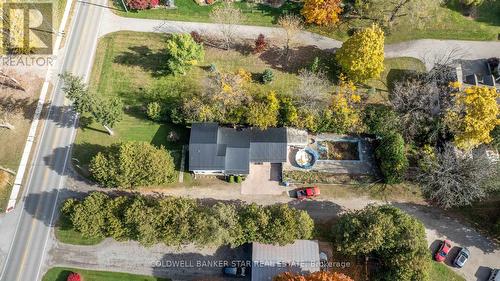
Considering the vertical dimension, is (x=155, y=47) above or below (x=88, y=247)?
above

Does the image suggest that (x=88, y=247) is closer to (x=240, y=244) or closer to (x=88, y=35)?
(x=240, y=244)

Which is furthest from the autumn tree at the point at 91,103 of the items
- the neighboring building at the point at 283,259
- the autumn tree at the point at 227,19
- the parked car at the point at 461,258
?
the parked car at the point at 461,258

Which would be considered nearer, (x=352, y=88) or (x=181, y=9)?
(x=352, y=88)

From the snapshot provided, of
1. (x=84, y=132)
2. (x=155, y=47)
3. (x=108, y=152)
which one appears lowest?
(x=108, y=152)

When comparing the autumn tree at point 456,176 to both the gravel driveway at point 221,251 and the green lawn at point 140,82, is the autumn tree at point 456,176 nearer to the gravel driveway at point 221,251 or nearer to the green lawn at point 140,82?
the gravel driveway at point 221,251

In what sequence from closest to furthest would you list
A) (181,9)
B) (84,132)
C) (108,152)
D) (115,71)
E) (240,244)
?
(240,244) → (108,152) → (84,132) → (115,71) → (181,9)

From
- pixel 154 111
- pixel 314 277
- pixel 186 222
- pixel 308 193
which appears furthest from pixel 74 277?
pixel 308 193

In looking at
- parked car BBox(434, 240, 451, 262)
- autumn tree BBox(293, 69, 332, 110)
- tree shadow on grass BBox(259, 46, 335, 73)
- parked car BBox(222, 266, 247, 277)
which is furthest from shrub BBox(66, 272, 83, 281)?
parked car BBox(434, 240, 451, 262)

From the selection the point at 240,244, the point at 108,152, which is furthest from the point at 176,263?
the point at 108,152
